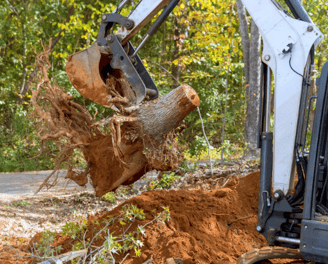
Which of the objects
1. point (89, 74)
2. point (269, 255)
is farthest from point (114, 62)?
point (269, 255)

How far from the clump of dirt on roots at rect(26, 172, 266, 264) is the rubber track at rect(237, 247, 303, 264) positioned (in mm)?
472

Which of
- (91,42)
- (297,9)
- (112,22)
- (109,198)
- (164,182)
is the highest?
(91,42)

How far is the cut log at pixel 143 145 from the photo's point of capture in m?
4.02

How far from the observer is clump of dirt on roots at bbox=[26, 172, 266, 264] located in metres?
3.56

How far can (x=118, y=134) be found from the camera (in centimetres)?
383

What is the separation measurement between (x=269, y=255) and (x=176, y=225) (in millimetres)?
1250

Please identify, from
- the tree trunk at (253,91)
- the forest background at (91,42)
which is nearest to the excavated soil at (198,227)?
the tree trunk at (253,91)

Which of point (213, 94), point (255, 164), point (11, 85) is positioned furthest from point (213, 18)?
point (11, 85)

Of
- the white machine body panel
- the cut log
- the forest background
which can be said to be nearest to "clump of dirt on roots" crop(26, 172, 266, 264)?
the cut log

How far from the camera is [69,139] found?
434cm

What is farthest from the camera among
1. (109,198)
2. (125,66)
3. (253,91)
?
(253,91)

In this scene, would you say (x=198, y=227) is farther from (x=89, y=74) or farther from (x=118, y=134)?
(x=89, y=74)

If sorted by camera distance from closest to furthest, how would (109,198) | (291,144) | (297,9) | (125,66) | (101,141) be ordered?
(291,144) < (297,9) < (125,66) < (101,141) < (109,198)

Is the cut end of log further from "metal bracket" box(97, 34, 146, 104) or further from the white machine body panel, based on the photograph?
the white machine body panel
